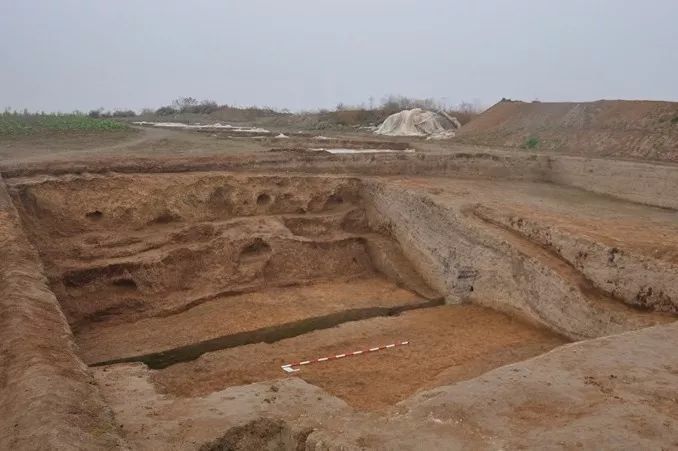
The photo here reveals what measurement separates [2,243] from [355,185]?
8781mm

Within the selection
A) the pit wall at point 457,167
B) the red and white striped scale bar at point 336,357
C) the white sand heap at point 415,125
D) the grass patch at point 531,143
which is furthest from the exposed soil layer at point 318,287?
the white sand heap at point 415,125

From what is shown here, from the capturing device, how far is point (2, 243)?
29.5 ft

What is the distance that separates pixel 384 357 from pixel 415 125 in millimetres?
21624

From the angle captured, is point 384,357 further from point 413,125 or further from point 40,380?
point 413,125

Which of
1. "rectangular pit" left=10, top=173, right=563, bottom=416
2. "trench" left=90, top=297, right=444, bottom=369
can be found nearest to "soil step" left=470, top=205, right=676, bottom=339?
"rectangular pit" left=10, top=173, right=563, bottom=416

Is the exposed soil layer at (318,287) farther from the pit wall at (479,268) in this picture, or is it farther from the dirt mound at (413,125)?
the dirt mound at (413,125)

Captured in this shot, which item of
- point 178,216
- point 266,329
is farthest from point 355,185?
point 266,329

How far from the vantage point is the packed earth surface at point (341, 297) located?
5.39 metres

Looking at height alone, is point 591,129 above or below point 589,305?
above

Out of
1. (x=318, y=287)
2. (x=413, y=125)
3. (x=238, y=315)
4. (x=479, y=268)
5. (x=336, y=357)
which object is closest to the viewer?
(x=336, y=357)

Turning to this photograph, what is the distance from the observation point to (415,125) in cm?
2973

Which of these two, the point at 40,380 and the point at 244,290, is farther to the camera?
the point at 244,290

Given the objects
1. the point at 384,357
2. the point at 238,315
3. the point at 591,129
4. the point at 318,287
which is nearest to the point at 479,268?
the point at 384,357

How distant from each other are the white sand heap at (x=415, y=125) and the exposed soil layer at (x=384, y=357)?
18867 millimetres
